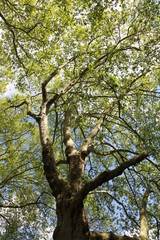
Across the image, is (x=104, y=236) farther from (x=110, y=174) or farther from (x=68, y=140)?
(x=68, y=140)

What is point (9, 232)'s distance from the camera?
43.9ft

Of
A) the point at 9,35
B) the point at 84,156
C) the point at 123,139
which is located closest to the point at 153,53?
the point at 84,156

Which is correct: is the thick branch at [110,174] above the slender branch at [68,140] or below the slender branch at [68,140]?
below

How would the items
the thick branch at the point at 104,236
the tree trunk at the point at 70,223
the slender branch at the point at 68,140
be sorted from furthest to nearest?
the slender branch at the point at 68,140, the thick branch at the point at 104,236, the tree trunk at the point at 70,223

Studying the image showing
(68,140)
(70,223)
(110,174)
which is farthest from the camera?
(68,140)

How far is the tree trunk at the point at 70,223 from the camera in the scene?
496 cm

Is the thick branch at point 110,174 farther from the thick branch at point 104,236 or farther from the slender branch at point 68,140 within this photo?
the slender branch at point 68,140

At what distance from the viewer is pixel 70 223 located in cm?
509

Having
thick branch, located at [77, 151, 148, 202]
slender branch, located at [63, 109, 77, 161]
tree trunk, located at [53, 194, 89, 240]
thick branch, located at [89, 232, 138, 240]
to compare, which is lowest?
thick branch, located at [89, 232, 138, 240]

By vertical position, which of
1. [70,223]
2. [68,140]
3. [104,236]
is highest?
[68,140]

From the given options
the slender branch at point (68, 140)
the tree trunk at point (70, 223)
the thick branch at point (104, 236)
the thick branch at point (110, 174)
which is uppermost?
the slender branch at point (68, 140)

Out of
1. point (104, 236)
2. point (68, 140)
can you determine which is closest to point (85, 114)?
point (68, 140)

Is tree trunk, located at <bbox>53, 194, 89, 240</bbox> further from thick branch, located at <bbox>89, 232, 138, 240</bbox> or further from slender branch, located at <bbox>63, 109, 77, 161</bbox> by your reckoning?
slender branch, located at <bbox>63, 109, 77, 161</bbox>

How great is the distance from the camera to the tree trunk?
4.96m
